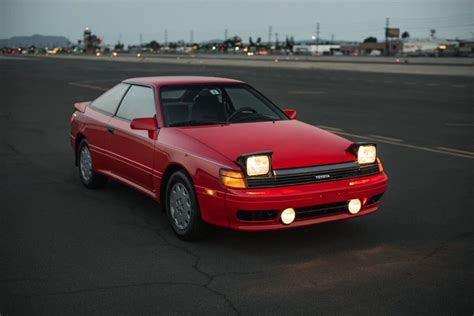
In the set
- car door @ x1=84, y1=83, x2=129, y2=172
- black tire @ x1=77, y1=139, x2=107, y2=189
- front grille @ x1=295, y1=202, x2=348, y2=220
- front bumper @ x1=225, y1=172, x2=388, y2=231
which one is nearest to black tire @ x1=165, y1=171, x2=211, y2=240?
front bumper @ x1=225, y1=172, x2=388, y2=231

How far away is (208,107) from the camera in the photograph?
21.1 ft

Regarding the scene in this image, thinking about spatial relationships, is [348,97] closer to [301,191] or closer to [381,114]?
[381,114]

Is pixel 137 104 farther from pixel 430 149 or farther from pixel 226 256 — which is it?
pixel 430 149

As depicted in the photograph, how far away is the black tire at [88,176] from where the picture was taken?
758cm

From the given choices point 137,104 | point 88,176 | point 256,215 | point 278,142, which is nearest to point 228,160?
point 256,215

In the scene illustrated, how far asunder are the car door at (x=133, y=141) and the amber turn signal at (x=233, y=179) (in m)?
1.17

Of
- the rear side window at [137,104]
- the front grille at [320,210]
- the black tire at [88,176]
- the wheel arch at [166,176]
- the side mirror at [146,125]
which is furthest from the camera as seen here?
the black tire at [88,176]

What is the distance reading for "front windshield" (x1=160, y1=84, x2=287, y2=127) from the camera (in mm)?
6266

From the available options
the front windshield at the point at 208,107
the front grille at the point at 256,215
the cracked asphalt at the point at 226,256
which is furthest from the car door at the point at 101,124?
the front grille at the point at 256,215

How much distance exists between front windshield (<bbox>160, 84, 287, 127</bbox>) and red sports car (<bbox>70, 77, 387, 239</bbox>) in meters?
0.01

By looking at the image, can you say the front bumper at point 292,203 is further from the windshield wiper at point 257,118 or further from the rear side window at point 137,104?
the rear side window at point 137,104

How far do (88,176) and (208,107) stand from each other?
6.97 feet

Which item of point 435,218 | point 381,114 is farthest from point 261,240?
point 381,114

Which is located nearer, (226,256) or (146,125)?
(226,256)
